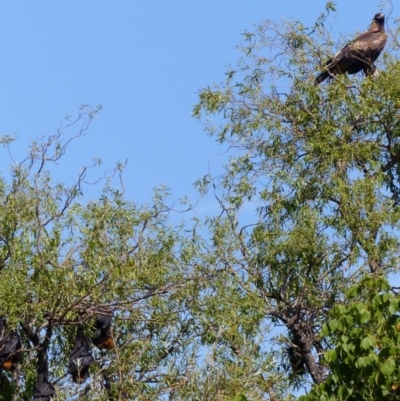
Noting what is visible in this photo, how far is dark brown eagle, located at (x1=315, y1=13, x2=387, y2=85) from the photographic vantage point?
1836cm

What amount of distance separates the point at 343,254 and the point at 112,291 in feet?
12.7

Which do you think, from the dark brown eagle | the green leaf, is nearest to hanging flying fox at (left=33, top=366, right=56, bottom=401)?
the green leaf

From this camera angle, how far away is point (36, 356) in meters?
14.7

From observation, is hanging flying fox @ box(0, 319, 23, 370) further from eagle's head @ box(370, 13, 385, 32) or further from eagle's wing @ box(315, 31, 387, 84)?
eagle's head @ box(370, 13, 385, 32)

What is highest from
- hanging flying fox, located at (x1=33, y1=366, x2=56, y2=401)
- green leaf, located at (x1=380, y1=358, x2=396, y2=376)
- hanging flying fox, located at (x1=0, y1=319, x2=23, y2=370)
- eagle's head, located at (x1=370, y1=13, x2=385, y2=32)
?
eagle's head, located at (x1=370, y1=13, x2=385, y2=32)

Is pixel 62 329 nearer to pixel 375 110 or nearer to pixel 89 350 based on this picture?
pixel 89 350

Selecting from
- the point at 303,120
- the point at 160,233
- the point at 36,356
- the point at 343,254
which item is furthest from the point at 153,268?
the point at 303,120

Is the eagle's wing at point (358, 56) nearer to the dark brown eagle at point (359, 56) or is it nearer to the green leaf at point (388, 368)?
the dark brown eagle at point (359, 56)

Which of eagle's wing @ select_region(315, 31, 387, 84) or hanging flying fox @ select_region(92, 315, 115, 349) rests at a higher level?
eagle's wing @ select_region(315, 31, 387, 84)

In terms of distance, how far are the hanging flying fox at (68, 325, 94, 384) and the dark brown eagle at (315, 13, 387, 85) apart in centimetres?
589

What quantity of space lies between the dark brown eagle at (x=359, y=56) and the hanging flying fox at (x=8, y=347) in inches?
257

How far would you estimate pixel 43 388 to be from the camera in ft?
45.8

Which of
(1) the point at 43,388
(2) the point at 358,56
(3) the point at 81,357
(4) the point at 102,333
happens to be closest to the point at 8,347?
(1) the point at 43,388

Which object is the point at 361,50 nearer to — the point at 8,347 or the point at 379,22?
the point at 379,22
